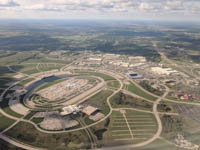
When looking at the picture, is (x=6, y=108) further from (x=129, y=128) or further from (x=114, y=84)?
(x=114, y=84)

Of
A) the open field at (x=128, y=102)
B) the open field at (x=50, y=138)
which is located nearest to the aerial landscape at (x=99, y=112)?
the open field at (x=50, y=138)

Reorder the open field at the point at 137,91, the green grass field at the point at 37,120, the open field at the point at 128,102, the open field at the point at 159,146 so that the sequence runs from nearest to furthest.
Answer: the open field at the point at 159,146
the green grass field at the point at 37,120
the open field at the point at 128,102
the open field at the point at 137,91

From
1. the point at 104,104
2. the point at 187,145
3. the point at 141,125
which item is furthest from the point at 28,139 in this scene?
the point at 187,145

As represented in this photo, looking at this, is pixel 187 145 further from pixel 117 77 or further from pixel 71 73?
pixel 71 73

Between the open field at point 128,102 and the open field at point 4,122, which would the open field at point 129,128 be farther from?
the open field at point 4,122

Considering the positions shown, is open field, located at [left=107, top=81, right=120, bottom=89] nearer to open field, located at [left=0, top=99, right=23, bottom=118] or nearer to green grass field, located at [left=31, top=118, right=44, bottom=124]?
green grass field, located at [left=31, top=118, right=44, bottom=124]

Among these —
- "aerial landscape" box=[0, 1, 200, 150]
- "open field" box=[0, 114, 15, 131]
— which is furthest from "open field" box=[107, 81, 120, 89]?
"open field" box=[0, 114, 15, 131]

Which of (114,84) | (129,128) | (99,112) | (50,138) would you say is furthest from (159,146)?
(114,84)

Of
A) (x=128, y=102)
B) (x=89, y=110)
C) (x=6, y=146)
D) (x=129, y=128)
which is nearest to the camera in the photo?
(x=6, y=146)
